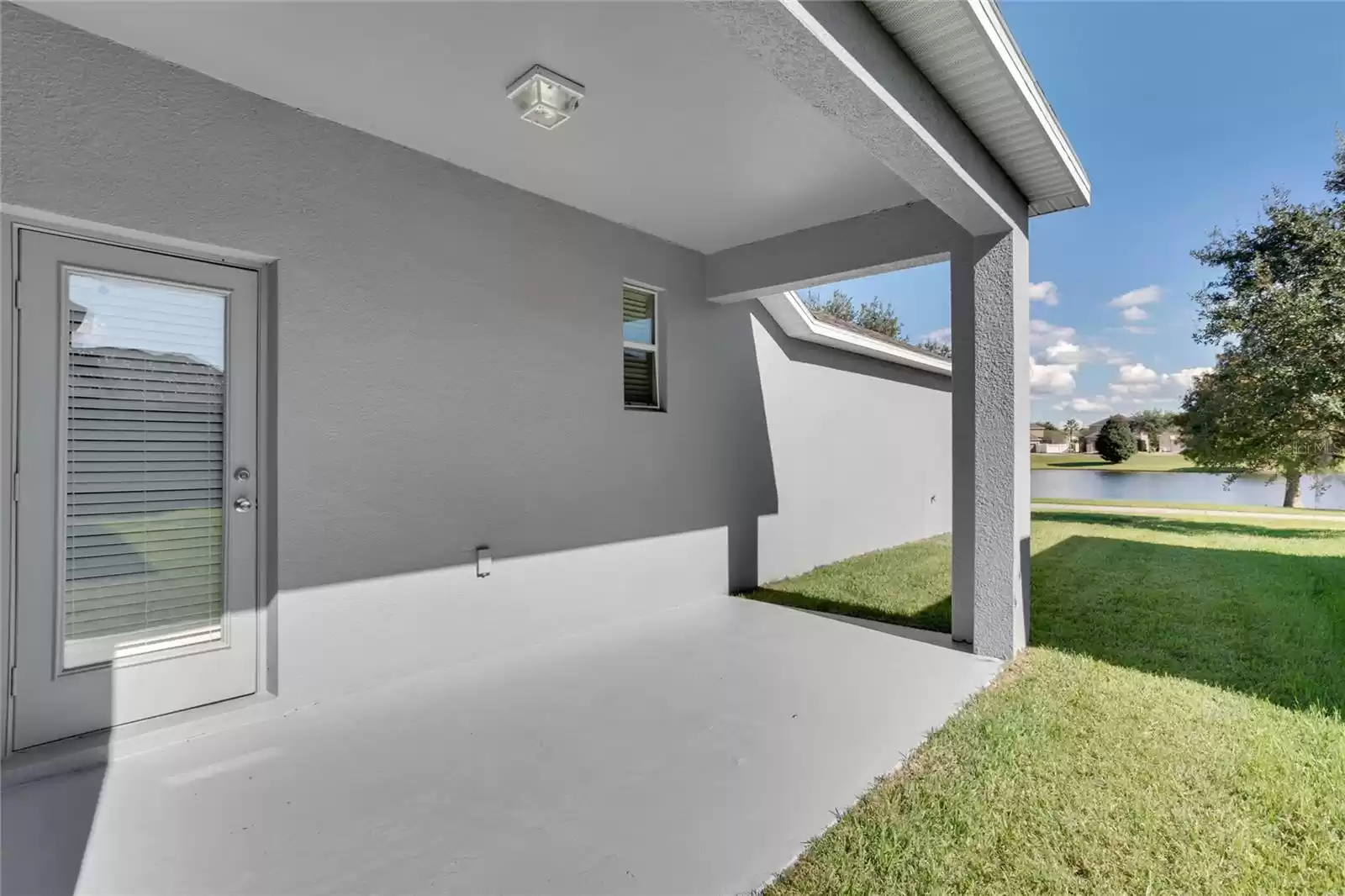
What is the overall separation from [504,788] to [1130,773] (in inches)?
115

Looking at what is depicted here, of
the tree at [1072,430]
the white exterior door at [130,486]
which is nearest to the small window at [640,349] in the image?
the white exterior door at [130,486]

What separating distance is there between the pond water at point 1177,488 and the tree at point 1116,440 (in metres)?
1.25

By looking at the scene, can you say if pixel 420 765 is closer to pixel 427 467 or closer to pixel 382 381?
pixel 427 467

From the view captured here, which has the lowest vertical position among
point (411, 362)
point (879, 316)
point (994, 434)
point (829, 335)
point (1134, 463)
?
point (1134, 463)

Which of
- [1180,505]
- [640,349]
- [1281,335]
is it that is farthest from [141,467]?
[1180,505]

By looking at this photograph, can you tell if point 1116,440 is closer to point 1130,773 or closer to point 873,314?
point 873,314

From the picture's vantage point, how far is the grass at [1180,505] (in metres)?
14.0

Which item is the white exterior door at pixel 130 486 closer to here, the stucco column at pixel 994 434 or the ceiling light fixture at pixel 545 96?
the ceiling light fixture at pixel 545 96

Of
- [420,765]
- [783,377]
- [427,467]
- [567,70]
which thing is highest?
[567,70]

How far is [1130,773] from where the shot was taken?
270 centimetres

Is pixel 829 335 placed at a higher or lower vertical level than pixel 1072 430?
higher

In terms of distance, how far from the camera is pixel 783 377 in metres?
7.56

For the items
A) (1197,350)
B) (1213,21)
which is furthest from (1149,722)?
(1213,21)

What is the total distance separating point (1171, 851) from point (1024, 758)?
689 millimetres
